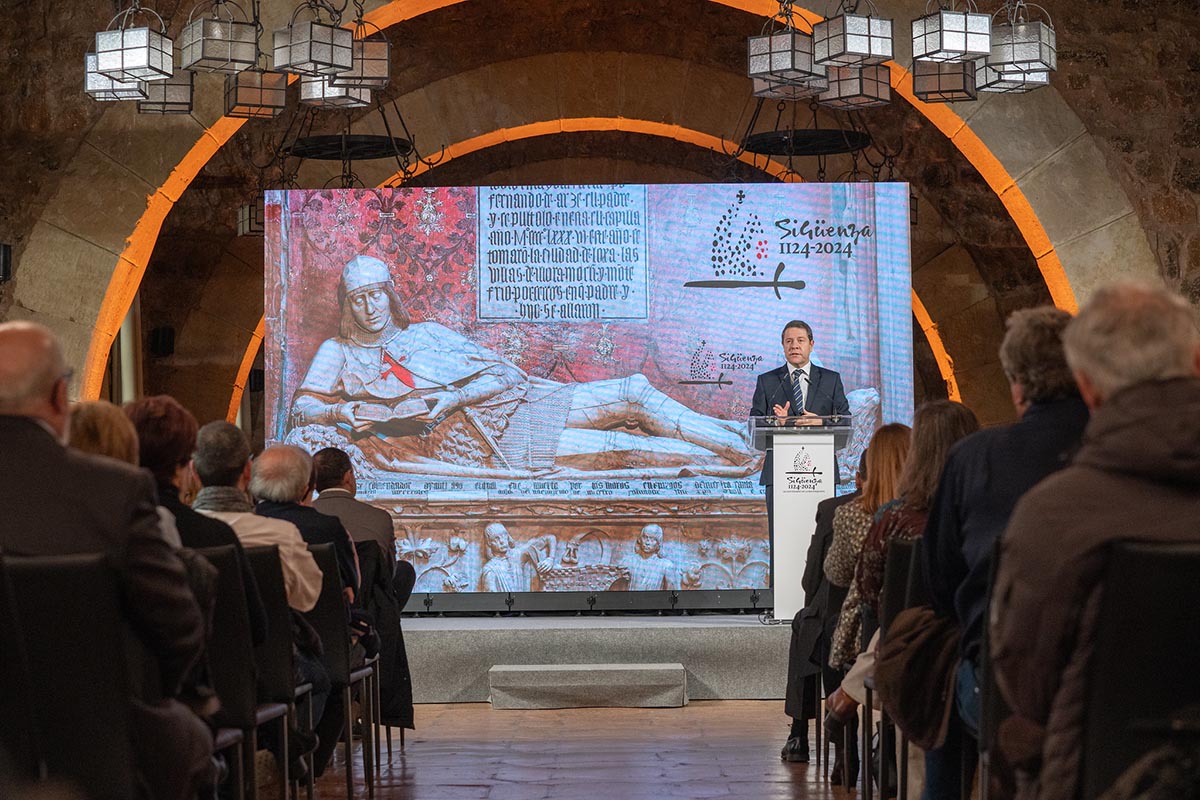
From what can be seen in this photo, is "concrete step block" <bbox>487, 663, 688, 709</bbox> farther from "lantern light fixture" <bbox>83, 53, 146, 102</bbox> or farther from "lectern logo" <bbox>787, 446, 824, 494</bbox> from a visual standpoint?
"lantern light fixture" <bbox>83, 53, 146, 102</bbox>

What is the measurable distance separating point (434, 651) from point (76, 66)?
12.6 feet

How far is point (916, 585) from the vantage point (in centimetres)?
334

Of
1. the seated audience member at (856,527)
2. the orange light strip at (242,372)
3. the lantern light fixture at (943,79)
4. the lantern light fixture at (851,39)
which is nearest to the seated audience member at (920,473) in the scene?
the seated audience member at (856,527)

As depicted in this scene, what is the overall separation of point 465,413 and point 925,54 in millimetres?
3179

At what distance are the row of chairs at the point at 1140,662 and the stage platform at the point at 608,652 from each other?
5119 millimetres

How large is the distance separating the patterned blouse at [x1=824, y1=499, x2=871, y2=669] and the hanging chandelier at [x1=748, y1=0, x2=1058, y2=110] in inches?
122

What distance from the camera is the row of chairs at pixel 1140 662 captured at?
2.11m

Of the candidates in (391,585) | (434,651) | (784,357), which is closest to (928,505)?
(391,585)

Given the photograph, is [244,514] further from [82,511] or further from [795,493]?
[795,493]

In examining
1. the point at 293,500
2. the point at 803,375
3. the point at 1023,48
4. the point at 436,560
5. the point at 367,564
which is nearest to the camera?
the point at 293,500

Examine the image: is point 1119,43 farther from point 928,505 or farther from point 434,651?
point 928,505

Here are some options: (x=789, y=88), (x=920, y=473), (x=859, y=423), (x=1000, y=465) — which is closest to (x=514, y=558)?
(x=859, y=423)

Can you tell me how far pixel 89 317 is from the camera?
8352 millimetres

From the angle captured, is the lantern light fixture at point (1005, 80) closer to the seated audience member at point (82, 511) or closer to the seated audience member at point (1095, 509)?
the seated audience member at point (1095, 509)
